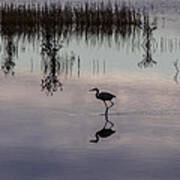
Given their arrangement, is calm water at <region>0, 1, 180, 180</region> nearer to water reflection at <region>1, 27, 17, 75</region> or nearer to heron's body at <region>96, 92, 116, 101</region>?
water reflection at <region>1, 27, 17, 75</region>

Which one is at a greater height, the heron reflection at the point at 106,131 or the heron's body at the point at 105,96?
the heron's body at the point at 105,96

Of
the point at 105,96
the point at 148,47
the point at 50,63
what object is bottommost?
the point at 148,47

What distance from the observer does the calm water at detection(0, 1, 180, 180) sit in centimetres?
796

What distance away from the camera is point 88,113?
10703mm

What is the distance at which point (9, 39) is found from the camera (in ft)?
65.7

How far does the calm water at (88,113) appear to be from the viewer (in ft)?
26.1

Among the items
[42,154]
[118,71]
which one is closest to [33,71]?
[118,71]

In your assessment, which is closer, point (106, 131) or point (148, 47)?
point (106, 131)

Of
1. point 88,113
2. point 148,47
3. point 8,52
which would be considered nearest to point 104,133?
point 88,113

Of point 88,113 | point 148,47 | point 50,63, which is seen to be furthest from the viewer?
point 148,47

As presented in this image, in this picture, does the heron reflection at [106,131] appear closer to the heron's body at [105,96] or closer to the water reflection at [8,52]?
the heron's body at [105,96]

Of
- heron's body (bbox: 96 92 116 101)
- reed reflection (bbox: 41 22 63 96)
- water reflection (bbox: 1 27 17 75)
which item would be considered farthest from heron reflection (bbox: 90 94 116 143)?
water reflection (bbox: 1 27 17 75)

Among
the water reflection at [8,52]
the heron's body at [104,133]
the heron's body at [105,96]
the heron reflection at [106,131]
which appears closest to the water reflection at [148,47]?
the water reflection at [8,52]

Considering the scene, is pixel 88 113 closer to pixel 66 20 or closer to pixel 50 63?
pixel 50 63
